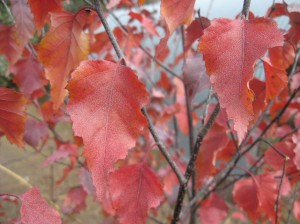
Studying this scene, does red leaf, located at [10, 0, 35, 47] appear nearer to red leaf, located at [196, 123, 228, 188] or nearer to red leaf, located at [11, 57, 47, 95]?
red leaf, located at [11, 57, 47, 95]

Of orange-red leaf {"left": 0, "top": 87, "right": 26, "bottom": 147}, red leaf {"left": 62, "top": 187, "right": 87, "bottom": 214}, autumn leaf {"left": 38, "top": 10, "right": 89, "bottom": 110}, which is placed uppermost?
autumn leaf {"left": 38, "top": 10, "right": 89, "bottom": 110}

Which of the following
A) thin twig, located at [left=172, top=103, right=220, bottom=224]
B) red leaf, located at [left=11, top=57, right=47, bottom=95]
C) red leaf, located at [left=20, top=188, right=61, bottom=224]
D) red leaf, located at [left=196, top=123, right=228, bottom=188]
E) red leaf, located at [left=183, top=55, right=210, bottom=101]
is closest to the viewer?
red leaf, located at [left=20, top=188, right=61, bottom=224]

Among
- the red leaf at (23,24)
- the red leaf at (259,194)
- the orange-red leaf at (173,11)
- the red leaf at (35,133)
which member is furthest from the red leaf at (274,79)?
the red leaf at (35,133)

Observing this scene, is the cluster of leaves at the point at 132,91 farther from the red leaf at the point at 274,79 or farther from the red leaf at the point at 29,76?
the red leaf at the point at 29,76

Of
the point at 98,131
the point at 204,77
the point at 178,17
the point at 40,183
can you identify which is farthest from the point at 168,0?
the point at 40,183

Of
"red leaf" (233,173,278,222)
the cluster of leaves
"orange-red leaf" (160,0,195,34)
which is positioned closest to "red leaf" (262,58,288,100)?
the cluster of leaves

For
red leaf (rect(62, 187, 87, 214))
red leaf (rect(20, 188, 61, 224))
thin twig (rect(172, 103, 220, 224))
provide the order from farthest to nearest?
red leaf (rect(62, 187, 87, 214)) → thin twig (rect(172, 103, 220, 224)) → red leaf (rect(20, 188, 61, 224))

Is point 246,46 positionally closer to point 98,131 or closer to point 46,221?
point 98,131
